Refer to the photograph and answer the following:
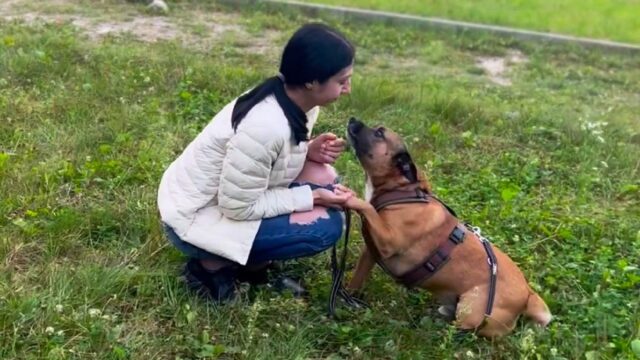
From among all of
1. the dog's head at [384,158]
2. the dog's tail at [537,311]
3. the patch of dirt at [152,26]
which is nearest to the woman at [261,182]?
the dog's head at [384,158]

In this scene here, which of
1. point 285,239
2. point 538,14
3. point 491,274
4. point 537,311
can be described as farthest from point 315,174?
point 538,14

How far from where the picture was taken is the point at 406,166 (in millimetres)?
3920

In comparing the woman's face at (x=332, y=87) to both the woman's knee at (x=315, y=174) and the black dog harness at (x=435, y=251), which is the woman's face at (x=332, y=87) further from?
the black dog harness at (x=435, y=251)

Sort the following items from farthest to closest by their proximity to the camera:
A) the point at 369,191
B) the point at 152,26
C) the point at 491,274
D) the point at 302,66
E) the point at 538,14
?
the point at 538,14, the point at 152,26, the point at 369,191, the point at 491,274, the point at 302,66

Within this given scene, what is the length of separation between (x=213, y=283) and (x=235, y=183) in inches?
22.9

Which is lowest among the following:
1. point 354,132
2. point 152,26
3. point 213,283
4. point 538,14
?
point 538,14

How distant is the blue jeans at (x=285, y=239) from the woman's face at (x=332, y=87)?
21.8 inches

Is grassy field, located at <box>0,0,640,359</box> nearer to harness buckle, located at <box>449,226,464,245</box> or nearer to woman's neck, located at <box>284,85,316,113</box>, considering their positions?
harness buckle, located at <box>449,226,464,245</box>

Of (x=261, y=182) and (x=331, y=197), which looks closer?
(x=261, y=182)

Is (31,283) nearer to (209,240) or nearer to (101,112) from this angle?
(209,240)

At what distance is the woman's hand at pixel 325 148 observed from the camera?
12.8ft

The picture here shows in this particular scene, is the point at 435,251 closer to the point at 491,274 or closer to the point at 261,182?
the point at 491,274

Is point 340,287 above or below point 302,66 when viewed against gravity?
below

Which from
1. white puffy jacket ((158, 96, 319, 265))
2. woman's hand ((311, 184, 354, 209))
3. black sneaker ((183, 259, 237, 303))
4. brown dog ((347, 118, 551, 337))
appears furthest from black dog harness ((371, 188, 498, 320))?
black sneaker ((183, 259, 237, 303))
